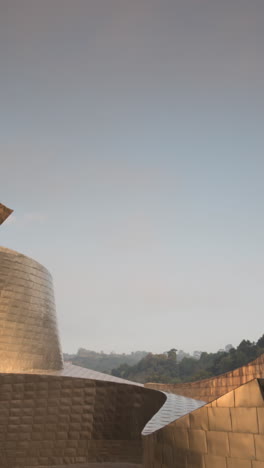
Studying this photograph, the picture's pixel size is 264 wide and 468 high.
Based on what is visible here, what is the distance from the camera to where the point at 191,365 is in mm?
52000

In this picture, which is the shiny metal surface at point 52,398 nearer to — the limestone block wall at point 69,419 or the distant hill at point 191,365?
the limestone block wall at point 69,419

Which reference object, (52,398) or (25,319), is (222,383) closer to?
(52,398)

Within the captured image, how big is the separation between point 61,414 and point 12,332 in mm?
3590

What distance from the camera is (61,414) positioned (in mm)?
12039

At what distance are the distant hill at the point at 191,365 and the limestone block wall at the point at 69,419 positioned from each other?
2615cm

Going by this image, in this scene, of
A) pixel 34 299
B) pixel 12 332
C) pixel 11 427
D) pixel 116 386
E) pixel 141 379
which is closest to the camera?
pixel 11 427

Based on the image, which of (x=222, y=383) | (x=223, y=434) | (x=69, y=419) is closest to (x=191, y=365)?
(x=222, y=383)

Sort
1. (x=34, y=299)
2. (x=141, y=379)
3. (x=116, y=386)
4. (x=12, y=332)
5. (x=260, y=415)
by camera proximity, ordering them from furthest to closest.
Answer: (x=141, y=379) < (x=34, y=299) < (x=12, y=332) < (x=116, y=386) < (x=260, y=415)

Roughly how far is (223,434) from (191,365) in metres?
50.9

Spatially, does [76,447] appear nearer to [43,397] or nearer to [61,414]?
[61,414]

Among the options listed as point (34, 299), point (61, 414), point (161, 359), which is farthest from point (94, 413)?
point (161, 359)

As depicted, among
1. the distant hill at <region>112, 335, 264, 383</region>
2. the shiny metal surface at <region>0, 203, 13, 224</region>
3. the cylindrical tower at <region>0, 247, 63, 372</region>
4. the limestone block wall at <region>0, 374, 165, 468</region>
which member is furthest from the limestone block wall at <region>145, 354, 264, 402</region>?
the distant hill at <region>112, 335, 264, 383</region>

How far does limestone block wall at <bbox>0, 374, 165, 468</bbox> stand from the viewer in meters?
11.7

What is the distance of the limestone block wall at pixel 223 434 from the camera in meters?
3.99
